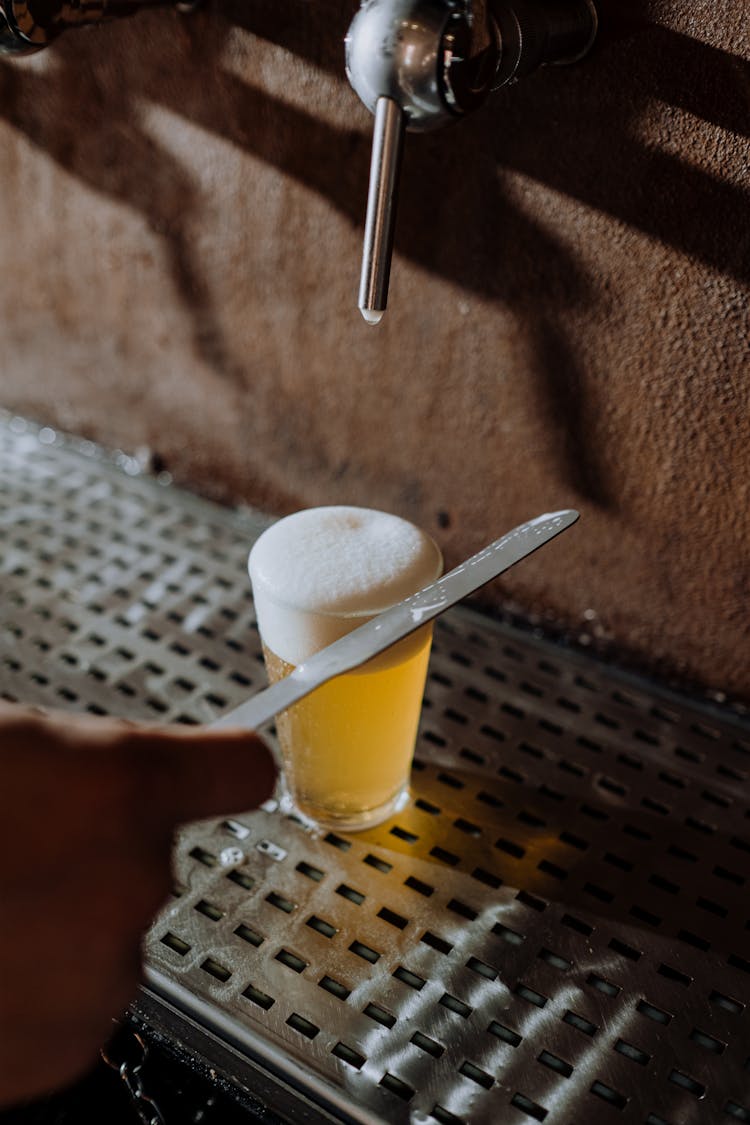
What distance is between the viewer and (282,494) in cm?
132

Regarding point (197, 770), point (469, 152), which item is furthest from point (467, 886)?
point (469, 152)

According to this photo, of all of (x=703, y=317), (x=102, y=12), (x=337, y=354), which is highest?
Result: (x=102, y=12)

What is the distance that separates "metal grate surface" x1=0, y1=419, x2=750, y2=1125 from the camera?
→ 0.71m

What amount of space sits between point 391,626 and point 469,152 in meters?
0.53

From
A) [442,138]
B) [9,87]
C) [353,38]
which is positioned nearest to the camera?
[353,38]

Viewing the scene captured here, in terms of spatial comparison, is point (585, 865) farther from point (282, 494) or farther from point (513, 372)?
point (282, 494)

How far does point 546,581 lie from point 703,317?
356mm

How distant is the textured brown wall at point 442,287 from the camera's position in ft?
2.90

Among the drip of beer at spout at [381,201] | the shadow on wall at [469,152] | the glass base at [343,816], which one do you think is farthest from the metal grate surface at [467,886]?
the drip of beer at spout at [381,201]

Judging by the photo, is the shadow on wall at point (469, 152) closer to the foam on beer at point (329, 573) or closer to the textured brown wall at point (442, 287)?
the textured brown wall at point (442, 287)

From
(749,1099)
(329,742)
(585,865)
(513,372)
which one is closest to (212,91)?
(513,372)

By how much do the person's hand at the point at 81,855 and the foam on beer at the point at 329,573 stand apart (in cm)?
25

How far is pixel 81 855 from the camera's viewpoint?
0.49m

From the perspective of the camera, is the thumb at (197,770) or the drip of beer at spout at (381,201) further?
the drip of beer at spout at (381,201)
